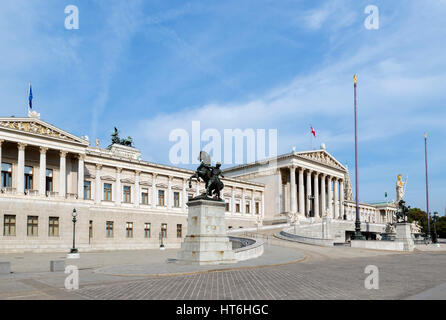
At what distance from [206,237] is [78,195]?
3308cm

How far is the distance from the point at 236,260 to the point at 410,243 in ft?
83.9

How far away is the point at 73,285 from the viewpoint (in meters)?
13.7

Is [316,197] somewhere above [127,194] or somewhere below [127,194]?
below

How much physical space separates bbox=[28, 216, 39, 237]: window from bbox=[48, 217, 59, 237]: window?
1549 mm

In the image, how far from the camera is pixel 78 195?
50.1 m

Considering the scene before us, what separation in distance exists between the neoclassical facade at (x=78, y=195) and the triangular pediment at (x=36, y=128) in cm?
10

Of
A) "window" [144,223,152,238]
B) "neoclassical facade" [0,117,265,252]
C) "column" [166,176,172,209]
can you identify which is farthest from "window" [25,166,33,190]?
"column" [166,176,172,209]

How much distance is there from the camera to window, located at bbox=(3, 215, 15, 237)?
138ft

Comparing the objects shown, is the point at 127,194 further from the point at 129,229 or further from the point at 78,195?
the point at 78,195

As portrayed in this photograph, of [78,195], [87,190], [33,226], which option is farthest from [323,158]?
[33,226]

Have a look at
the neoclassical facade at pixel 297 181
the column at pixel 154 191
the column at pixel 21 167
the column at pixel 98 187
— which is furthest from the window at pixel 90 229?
the neoclassical facade at pixel 297 181

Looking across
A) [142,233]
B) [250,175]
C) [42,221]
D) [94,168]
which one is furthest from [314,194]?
[42,221]

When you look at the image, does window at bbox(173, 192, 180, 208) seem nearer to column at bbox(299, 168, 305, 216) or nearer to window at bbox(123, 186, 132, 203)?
window at bbox(123, 186, 132, 203)

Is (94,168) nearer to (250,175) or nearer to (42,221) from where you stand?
(42,221)
